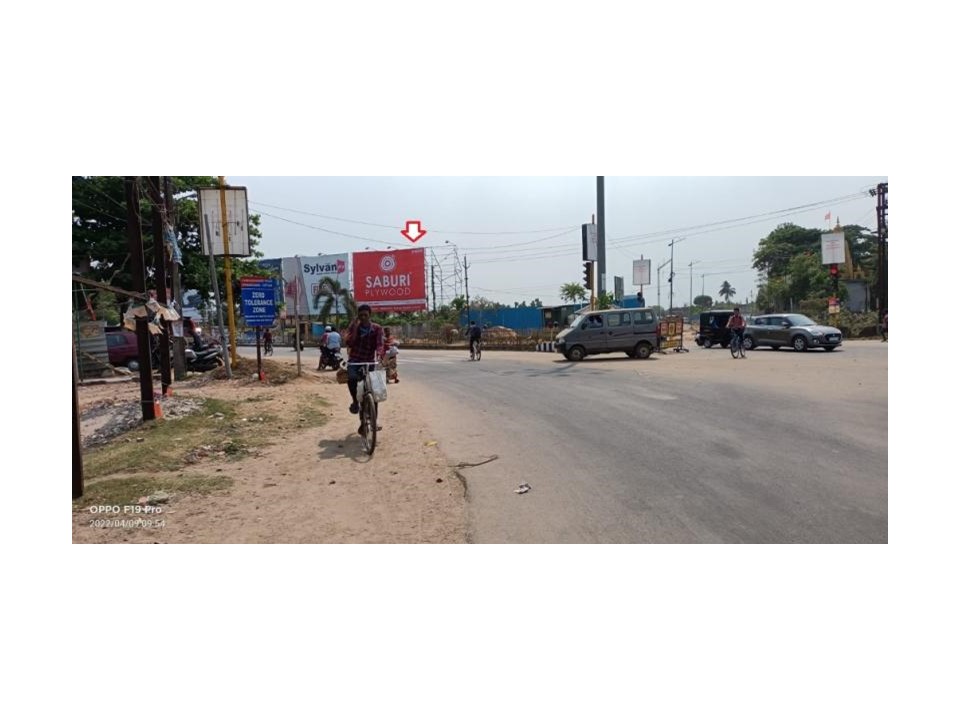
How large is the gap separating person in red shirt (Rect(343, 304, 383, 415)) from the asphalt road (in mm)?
1287

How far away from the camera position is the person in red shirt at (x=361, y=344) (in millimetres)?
7109

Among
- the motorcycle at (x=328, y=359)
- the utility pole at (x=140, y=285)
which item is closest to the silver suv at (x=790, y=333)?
the motorcycle at (x=328, y=359)

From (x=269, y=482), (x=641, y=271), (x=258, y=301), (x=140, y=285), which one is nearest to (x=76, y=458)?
(x=269, y=482)

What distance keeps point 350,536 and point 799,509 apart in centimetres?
325

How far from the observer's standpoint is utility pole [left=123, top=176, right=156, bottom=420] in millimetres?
8117

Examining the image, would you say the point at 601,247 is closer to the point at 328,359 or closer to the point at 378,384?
the point at 328,359

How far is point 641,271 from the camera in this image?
3344cm

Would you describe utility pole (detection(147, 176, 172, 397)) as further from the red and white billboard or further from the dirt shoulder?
the red and white billboard

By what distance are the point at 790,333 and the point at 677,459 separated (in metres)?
18.1

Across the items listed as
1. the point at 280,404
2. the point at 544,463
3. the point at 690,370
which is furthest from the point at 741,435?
the point at 690,370

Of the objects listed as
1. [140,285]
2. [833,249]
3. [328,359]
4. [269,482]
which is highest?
[833,249]

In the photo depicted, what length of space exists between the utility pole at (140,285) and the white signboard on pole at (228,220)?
5.88m

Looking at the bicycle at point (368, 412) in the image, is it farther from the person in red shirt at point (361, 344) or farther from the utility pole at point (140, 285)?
the utility pole at point (140, 285)

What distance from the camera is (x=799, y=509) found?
4.53 meters
